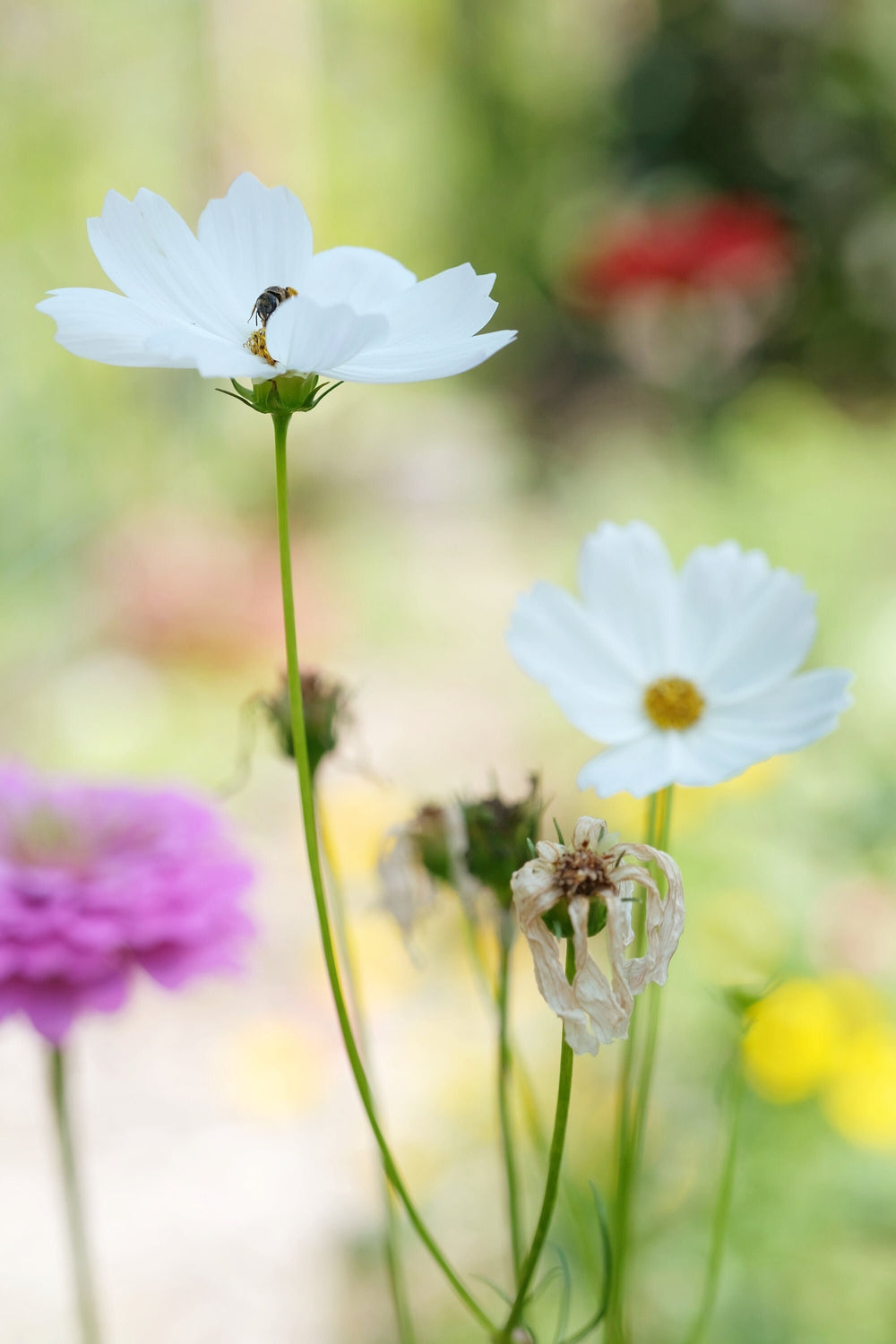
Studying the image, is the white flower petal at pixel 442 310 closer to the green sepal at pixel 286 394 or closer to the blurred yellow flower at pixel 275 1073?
the green sepal at pixel 286 394

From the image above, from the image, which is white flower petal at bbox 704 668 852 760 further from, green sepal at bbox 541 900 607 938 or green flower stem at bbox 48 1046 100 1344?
green flower stem at bbox 48 1046 100 1344

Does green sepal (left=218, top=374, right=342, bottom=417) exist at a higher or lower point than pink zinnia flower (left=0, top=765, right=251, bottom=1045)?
higher

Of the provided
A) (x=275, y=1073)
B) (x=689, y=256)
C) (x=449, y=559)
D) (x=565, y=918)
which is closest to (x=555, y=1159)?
(x=565, y=918)

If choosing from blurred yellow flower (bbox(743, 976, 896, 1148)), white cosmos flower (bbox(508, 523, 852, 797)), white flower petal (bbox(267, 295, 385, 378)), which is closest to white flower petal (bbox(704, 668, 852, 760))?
white cosmos flower (bbox(508, 523, 852, 797))

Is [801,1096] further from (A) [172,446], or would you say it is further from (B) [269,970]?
(A) [172,446]

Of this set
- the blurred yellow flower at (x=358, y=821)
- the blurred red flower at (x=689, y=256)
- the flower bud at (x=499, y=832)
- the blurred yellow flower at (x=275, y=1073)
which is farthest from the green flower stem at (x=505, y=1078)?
the blurred red flower at (x=689, y=256)

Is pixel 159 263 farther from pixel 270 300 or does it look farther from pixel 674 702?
pixel 674 702
